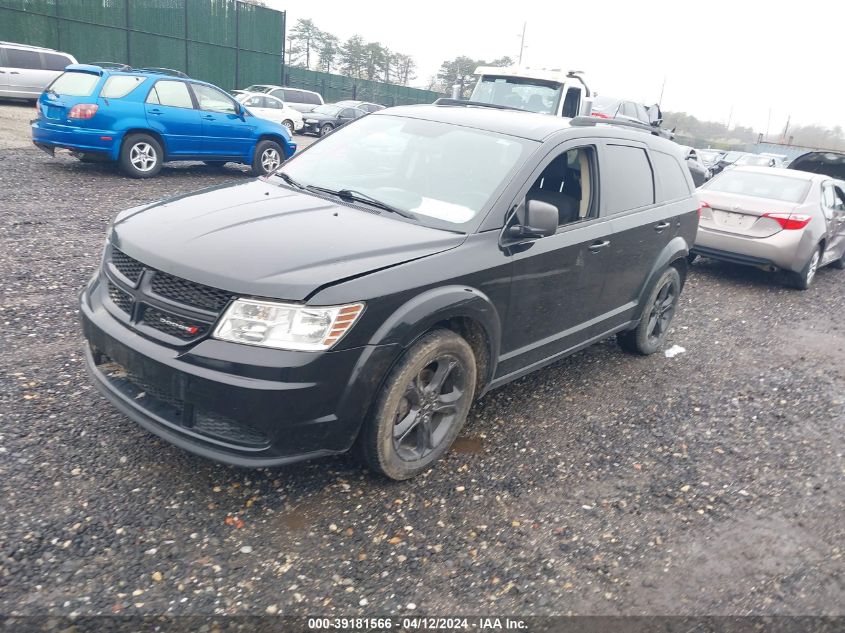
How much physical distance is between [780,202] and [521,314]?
6.34 metres

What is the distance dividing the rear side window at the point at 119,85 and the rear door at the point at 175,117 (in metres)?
0.25

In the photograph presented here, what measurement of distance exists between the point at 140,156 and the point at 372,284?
361 inches

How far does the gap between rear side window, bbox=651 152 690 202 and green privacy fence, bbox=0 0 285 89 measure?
79.7 ft

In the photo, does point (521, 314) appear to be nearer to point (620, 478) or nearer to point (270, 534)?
point (620, 478)

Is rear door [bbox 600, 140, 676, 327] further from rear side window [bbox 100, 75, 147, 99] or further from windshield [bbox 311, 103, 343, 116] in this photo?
windshield [bbox 311, 103, 343, 116]

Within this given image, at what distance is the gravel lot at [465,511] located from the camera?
2.62 meters

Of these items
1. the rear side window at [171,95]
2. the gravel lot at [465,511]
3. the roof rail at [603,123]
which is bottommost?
the gravel lot at [465,511]

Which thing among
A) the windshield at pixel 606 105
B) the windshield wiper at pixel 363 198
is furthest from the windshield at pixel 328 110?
the windshield wiper at pixel 363 198

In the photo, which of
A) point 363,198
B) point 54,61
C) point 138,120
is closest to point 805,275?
point 363,198

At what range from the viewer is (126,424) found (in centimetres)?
355

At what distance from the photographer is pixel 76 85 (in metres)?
10.1

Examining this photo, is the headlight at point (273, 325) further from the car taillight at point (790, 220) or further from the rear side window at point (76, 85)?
the rear side window at point (76, 85)

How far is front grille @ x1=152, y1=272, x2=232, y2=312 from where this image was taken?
2771 millimetres

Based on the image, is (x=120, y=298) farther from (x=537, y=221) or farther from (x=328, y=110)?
(x=328, y=110)
